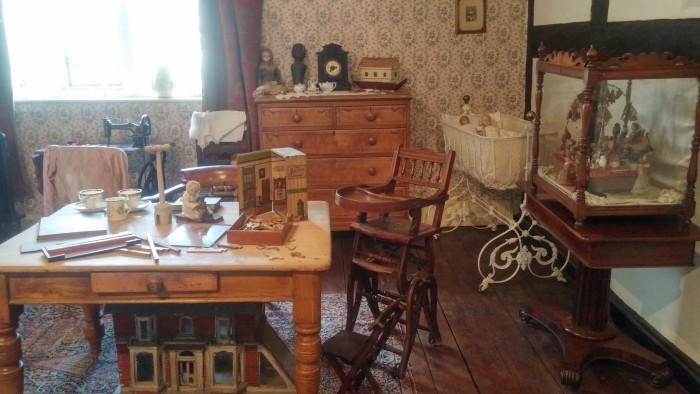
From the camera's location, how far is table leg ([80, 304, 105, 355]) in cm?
301

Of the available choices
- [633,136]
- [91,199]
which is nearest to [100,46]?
[91,199]

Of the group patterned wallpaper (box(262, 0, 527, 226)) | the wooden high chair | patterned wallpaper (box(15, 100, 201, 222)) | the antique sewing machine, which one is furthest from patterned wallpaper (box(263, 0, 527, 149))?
the wooden high chair

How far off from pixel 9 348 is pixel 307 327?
3.29 feet

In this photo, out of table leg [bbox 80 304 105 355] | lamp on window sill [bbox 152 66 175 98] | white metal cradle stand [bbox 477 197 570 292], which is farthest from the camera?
lamp on window sill [bbox 152 66 175 98]

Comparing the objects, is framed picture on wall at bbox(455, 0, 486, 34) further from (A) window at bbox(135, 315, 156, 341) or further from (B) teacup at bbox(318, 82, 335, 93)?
(A) window at bbox(135, 315, 156, 341)

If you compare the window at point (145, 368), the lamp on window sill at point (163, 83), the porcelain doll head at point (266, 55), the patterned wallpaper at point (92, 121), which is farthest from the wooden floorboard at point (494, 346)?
the lamp on window sill at point (163, 83)

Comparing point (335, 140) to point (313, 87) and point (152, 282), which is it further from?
point (152, 282)

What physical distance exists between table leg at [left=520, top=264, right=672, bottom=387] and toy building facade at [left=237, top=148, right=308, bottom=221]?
4.44ft

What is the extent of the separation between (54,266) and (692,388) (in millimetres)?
2572

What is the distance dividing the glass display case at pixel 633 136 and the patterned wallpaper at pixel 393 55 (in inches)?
88.2

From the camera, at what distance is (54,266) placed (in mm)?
2061

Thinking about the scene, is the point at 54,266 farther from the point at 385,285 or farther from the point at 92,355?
the point at 385,285

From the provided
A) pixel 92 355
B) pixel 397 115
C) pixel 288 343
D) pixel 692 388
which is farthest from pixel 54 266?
pixel 397 115

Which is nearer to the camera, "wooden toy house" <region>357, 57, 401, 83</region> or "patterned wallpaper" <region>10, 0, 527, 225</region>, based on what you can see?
"wooden toy house" <region>357, 57, 401, 83</region>
